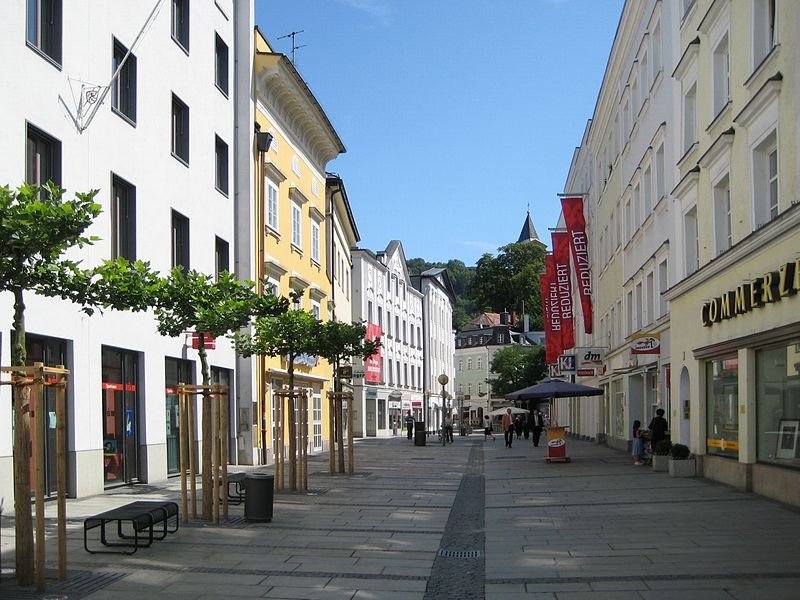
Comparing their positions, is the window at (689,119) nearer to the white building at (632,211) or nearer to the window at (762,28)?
the white building at (632,211)

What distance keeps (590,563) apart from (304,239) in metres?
27.0

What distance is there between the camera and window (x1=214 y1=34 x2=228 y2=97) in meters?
26.9

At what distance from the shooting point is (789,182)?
14.9m

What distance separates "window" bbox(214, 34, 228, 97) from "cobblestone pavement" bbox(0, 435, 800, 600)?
12.6m

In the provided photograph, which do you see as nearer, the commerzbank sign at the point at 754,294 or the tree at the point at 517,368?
the commerzbank sign at the point at 754,294

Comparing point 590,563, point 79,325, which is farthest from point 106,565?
point 79,325

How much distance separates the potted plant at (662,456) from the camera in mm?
22812

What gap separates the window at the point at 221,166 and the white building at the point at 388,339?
28.5m

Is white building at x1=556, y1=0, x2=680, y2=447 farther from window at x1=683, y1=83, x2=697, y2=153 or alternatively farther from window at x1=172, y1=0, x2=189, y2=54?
window at x1=172, y1=0, x2=189, y2=54

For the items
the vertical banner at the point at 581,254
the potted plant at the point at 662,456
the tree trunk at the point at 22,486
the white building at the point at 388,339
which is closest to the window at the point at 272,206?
the potted plant at the point at 662,456

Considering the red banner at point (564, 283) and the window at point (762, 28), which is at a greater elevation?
the window at point (762, 28)

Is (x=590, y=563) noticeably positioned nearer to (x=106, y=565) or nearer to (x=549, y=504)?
(x=106, y=565)

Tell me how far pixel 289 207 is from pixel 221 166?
246 inches

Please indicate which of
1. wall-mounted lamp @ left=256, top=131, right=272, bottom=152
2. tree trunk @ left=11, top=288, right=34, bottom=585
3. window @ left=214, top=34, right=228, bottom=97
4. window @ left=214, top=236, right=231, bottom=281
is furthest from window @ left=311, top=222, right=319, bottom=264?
tree trunk @ left=11, top=288, right=34, bottom=585
